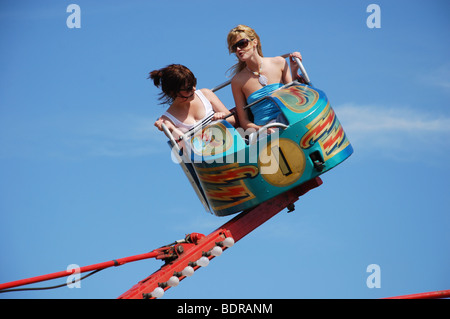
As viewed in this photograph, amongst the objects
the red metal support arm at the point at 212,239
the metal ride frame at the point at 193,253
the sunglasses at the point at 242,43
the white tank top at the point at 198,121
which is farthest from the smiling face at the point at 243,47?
the red metal support arm at the point at 212,239

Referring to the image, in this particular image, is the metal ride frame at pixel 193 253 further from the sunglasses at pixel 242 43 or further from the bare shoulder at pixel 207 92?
the bare shoulder at pixel 207 92

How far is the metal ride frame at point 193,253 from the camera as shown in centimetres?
861

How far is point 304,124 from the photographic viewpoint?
9234 millimetres

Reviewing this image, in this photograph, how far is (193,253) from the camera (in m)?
9.17

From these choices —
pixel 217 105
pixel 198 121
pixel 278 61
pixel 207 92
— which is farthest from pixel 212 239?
pixel 278 61

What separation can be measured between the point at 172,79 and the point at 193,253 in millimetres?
2058

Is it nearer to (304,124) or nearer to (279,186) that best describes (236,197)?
(279,186)

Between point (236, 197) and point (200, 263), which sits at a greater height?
point (236, 197)

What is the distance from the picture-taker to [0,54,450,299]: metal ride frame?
28.2 feet

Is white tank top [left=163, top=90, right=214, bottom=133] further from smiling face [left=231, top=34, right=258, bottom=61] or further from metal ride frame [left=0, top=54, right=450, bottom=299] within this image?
smiling face [left=231, top=34, right=258, bottom=61]

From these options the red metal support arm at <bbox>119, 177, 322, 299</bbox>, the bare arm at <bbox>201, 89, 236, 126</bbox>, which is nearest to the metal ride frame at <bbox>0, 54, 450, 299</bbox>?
the red metal support arm at <bbox>119, 177, 322, 299</bbox>

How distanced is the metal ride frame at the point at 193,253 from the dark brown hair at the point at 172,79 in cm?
60
